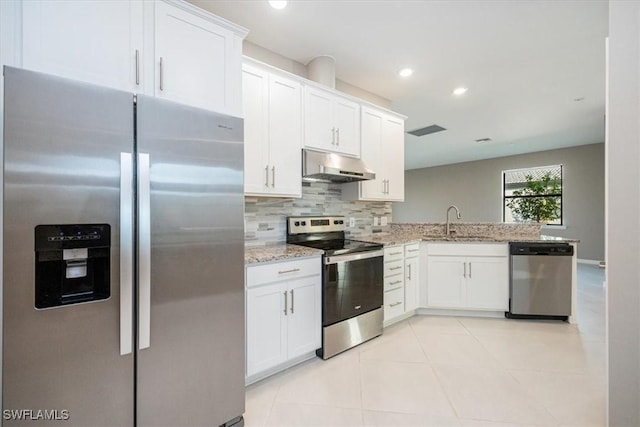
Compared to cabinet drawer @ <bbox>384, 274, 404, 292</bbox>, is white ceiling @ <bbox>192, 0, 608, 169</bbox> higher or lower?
higher

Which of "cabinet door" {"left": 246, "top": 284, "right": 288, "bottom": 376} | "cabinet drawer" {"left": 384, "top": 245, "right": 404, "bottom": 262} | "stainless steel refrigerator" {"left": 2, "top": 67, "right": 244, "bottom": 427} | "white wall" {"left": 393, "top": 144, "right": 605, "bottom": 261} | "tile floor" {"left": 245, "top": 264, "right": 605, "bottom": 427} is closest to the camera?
"stainless steel refrigerator" {"left": 2, "top": 67, "right": 244, "bottom": 427}

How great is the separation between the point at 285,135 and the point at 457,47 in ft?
6.13

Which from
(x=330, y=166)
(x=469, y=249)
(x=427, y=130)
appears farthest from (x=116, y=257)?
(x=427, y=130)

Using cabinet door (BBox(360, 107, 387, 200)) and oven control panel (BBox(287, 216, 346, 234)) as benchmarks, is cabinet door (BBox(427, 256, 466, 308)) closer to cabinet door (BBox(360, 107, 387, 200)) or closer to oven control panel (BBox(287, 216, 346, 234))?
cabinet door (BBox(360, 107, 387, 200))

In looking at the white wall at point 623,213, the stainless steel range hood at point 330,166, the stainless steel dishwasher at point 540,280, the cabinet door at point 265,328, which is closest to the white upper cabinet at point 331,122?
the stainless steel range hood at point 330,166

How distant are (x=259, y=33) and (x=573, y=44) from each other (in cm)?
292

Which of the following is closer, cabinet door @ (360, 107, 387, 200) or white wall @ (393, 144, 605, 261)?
cabinet door @ (360, 107, 387, 200)

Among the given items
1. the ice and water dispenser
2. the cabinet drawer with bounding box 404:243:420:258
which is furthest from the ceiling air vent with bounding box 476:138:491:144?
the ice and water dispenser

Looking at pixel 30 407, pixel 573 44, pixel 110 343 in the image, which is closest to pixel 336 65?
pixel 573 44

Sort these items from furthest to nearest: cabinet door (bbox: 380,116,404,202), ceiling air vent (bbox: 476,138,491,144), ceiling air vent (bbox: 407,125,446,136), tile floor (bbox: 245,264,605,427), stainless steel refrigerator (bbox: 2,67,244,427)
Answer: ceiling air vent (bbox: 476,138,491,144)
ceiling air vent (bbox: 407,125,446,136)
cabinet door (bbox: 380,116,404,202)
tile floor (bbox: 245,264,605,427)
stainless steel refrigerator (bbox: 2,67,244,427)

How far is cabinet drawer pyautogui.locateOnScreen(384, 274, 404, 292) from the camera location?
9.10 ft

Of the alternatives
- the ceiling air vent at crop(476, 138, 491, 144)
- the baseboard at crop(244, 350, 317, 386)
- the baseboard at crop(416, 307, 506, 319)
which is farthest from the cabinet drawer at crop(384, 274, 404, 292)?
the ceiling air vent at crop(476, 138, 491, 144)

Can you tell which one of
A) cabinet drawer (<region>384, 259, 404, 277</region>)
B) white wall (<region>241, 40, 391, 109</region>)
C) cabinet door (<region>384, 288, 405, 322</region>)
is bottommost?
cabinet door (<region>384, 288, 405, 322</region>)

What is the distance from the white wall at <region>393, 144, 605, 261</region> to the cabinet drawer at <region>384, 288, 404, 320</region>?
6021 millimetres
